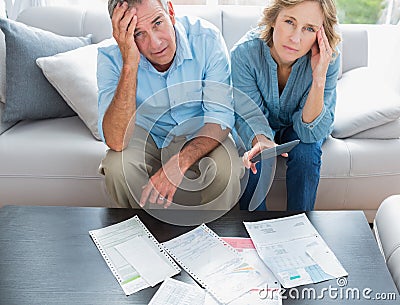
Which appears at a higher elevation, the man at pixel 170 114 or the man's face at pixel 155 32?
the man's face at pixel 155 32

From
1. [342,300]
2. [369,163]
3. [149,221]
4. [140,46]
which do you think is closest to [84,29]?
[140,46]

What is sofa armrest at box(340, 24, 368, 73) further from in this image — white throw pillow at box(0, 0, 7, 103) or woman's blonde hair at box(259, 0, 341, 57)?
white throw pillow at box(0, 0, 7, 103)

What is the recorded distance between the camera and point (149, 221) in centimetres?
151

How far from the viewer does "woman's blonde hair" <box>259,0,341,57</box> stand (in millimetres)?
1632

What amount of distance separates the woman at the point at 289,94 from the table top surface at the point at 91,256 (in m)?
0.28

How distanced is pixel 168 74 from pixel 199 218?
0.51 metres

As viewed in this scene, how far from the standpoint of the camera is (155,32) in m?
1.63

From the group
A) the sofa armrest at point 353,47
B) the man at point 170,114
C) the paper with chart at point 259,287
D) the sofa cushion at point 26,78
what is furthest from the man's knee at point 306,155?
the sofa cushion at point 26,78

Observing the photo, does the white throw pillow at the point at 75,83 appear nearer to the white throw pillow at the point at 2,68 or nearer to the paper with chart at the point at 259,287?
the white throw pillow at the point at 2,68

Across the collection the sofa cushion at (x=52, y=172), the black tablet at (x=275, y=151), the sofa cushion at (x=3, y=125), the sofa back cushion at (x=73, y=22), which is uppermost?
Result: the sofa back cushion at (x=73, y=22)

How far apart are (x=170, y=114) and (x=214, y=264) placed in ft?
2.08

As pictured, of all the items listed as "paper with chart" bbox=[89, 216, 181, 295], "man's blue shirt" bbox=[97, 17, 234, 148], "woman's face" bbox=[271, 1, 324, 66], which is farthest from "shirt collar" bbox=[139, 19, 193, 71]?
"paper with chart" bbox=[89, 216, 181, 295]

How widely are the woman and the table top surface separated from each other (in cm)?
28

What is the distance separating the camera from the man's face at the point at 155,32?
160 centimetres
